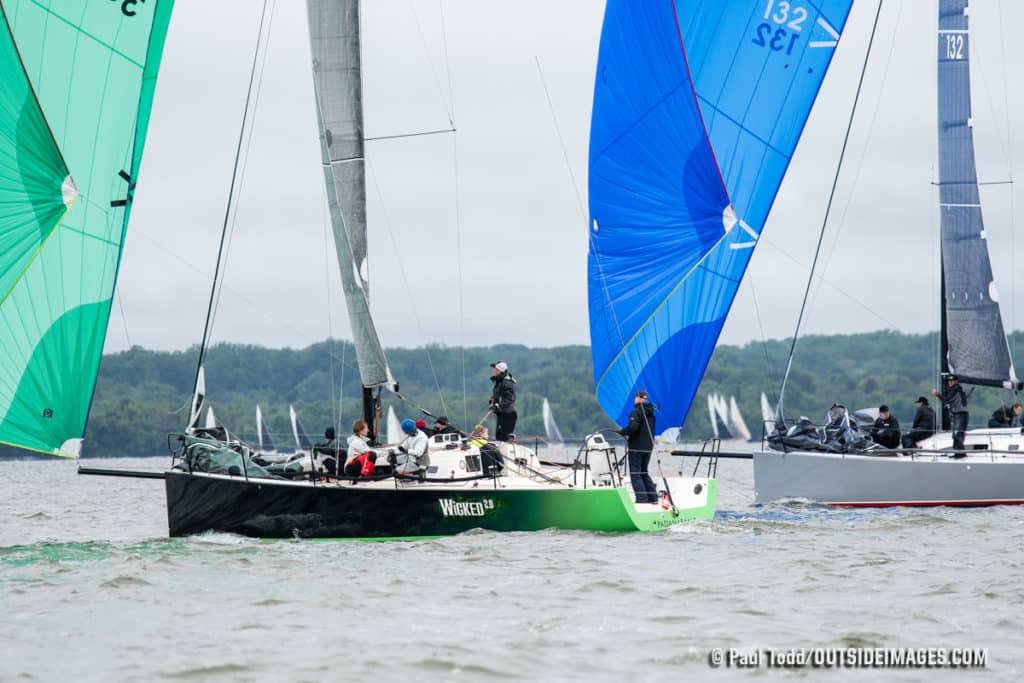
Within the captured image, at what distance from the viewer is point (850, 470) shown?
2123 centimetres

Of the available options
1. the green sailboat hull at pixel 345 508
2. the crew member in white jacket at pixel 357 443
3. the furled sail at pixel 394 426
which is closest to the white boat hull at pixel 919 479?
the furled sail at pixel 394 426

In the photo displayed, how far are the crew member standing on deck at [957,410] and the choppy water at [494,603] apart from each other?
4803 mm

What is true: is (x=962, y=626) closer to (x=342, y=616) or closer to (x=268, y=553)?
(x=342, y=616)

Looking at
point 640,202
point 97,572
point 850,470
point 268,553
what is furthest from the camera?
point 850,470

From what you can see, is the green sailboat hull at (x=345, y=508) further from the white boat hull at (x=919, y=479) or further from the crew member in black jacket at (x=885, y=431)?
Result: the crew member in black jacket at (x=885, y=431)

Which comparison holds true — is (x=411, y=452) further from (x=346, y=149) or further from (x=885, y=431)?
(x=885, y=431)

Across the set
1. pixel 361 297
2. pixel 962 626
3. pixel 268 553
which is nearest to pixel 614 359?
pixel 361 297

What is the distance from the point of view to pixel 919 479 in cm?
2103

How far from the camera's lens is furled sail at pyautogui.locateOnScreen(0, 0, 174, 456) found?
42.8 ft

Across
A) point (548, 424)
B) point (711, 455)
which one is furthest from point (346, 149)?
point (548, 424)

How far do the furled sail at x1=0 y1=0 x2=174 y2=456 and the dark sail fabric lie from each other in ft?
45.9

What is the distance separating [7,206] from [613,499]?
698 centimetres

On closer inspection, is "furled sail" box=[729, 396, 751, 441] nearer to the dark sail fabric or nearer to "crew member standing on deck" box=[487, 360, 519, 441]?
the dark sail fabric

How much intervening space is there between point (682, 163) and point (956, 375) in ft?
20.6
